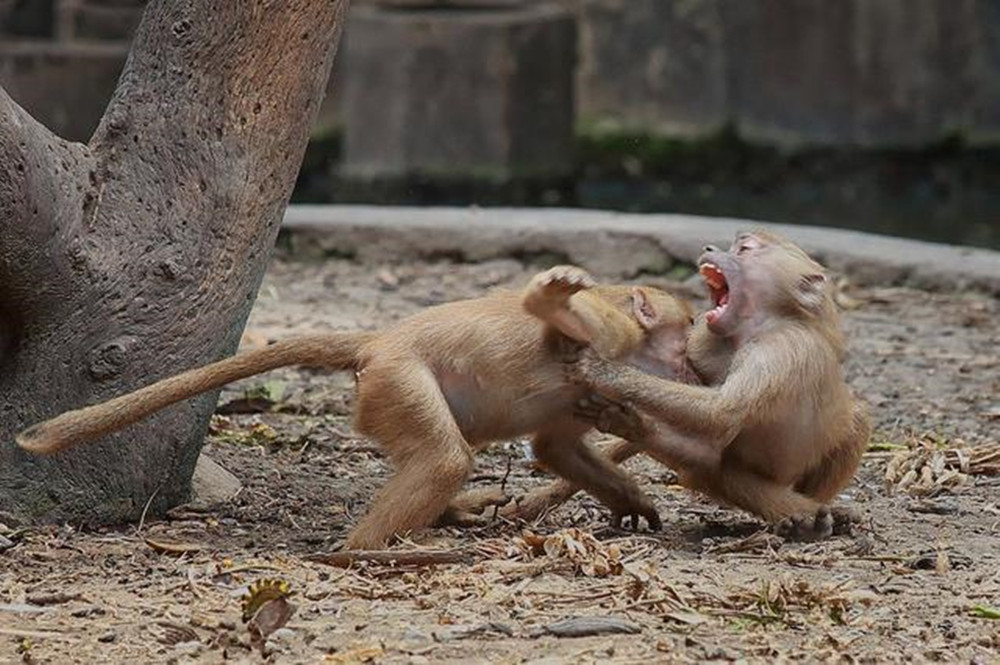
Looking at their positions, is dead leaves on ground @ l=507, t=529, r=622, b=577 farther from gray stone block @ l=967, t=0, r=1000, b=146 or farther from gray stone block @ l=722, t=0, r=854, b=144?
gray stone block @ l=967, t=0, r=1000, b=146

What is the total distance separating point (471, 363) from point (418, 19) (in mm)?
8960

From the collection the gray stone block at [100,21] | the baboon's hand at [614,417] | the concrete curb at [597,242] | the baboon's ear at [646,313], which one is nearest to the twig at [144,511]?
the baboon's hand at [614,417]

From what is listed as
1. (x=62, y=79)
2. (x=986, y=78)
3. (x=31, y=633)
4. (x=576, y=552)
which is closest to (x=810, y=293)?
(x=576, y=552)

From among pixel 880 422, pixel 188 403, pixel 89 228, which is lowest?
pixel 880 422

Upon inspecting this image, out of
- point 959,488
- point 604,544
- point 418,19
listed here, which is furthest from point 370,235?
point 604,544

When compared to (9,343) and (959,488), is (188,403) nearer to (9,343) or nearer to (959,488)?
(9,343)

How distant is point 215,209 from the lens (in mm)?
5461

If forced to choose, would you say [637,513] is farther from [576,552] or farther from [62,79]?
[62,79]

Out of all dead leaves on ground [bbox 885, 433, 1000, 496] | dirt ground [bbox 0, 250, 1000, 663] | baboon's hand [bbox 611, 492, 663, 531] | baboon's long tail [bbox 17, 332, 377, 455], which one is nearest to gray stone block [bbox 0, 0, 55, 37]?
dirt ground [bbox 0, 250, 1000, 663]

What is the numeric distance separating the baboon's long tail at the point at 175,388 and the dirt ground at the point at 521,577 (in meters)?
0.32

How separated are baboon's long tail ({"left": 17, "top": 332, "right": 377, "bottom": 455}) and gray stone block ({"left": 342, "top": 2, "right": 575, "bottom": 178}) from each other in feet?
29.0

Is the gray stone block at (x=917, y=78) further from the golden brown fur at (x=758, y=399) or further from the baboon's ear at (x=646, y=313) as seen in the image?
the baboon's ear at (x=646, y=313)

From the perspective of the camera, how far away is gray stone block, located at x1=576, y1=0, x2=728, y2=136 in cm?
1516

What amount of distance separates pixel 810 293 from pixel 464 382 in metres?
0.96
